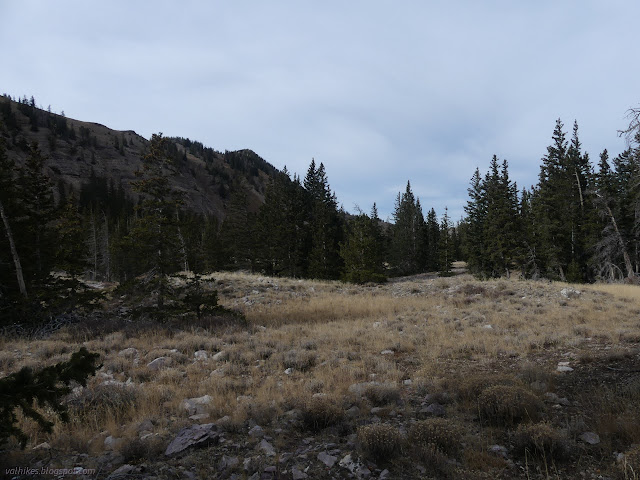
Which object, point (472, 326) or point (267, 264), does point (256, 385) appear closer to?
point (472, 326)

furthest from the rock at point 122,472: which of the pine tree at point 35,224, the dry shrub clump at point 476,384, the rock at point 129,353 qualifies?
the pine tree at point 35,224

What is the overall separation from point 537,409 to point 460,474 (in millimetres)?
2487

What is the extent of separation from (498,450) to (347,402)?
94.8 inches

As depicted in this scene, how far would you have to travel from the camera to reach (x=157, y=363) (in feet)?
26.4

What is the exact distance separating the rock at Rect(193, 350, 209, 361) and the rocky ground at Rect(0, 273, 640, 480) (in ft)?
0.25

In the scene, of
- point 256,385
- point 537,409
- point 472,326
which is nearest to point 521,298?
point 472,326

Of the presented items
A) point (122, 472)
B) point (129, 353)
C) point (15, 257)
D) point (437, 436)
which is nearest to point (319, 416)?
point (437, 436)

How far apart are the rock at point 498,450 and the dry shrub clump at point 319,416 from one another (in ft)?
6.78

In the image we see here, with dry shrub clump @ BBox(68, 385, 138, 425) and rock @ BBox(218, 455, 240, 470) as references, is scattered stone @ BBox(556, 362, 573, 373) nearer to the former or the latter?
rock @ BBox(218, 455, 240, 470)

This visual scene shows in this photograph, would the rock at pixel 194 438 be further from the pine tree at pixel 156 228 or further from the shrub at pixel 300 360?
the pine tree at pixel 156 228

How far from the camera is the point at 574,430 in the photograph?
4.46 metres

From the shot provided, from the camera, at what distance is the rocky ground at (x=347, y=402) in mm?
3877

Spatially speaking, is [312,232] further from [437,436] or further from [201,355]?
[437,436]

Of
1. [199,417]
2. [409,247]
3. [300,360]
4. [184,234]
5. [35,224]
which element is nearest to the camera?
[199,417]
